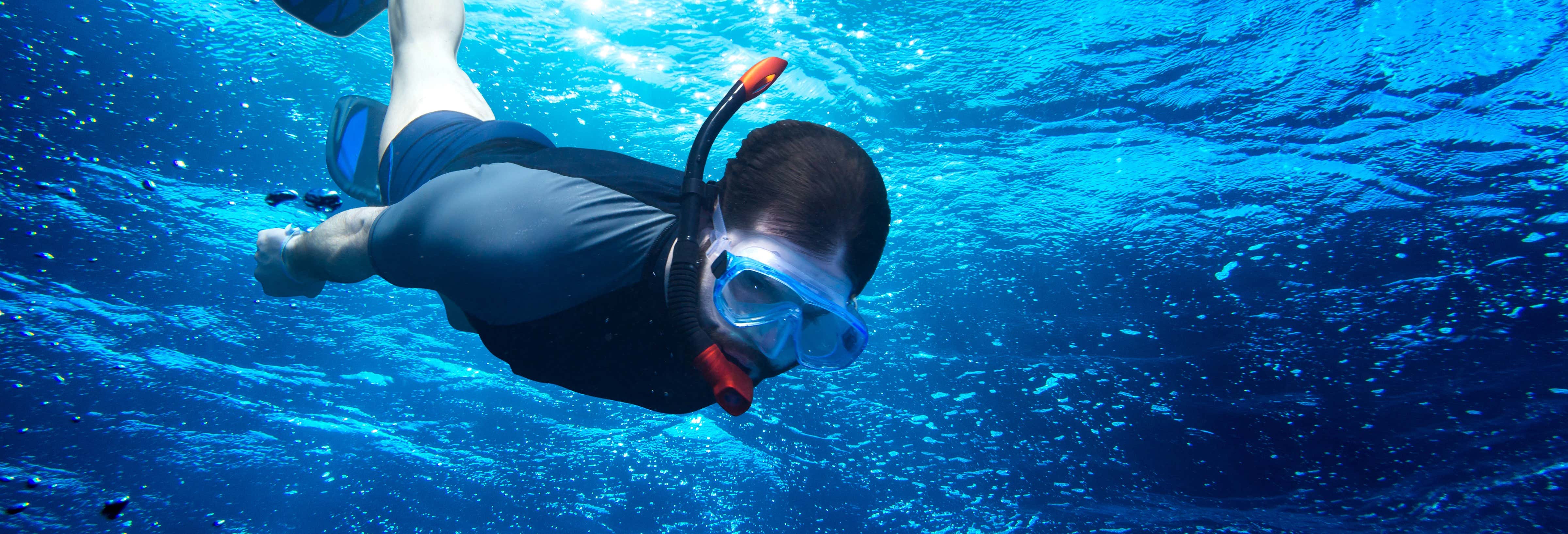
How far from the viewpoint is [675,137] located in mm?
9117

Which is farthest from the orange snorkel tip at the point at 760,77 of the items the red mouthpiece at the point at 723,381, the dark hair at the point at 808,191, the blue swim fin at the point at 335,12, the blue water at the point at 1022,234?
the blue water at the point at 1022,234

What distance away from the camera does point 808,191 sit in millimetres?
2090

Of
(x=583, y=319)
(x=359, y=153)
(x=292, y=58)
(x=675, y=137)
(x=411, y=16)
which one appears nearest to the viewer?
(x=583, y=319)

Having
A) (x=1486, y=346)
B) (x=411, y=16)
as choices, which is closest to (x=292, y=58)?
(x=411, y=16)

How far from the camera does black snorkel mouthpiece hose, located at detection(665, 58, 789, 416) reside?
6.49 feet

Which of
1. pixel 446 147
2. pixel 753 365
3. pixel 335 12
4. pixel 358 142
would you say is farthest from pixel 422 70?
pixel 753 365

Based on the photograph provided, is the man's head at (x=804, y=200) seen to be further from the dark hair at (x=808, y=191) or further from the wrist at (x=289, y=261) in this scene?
the wrist at (x=289, y=261)

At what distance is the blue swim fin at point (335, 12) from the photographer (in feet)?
11.3

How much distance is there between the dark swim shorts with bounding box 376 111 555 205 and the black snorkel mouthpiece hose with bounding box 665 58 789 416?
0.74 m

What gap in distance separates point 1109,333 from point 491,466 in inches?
899

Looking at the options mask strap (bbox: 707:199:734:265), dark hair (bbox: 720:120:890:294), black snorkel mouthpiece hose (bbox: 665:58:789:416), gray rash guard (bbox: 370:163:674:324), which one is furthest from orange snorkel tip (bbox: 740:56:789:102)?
gray rash guard (bbox: 370:163:674:324)

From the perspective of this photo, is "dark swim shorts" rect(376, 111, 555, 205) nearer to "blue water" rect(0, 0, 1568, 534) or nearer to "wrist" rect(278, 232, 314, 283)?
"wrist" rect(278, 232, 314, 283)

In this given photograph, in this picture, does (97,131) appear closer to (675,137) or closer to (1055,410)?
(675,137)

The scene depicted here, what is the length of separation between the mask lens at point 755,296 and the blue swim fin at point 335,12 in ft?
9.80
